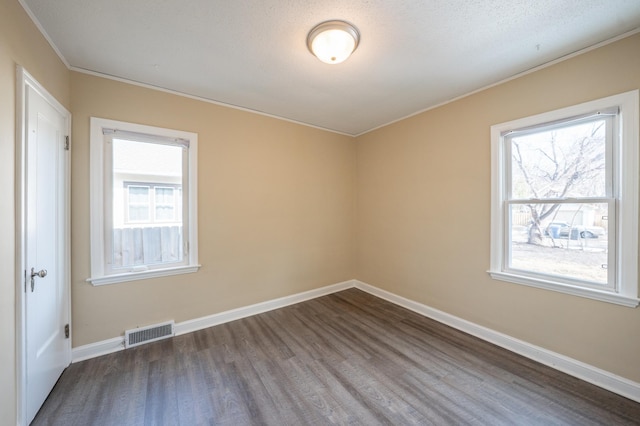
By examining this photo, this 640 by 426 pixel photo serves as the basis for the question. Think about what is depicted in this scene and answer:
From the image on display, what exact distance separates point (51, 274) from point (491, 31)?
3.70 m

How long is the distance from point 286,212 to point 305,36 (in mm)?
2139

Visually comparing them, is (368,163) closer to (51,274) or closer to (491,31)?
(491,31)

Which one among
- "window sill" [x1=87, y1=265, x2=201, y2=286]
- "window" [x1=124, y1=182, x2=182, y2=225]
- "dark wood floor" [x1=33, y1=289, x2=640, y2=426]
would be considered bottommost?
"dark wood floor" [x1=33, y1=289, x2=640, y2=426]

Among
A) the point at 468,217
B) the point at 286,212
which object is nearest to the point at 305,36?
the point at 286,212

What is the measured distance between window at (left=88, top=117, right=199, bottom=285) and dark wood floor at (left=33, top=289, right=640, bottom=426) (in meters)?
0.82

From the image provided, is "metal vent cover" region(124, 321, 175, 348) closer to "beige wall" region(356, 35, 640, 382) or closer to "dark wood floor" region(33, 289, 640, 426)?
"dark wood floor" region(33, 289, 640, 426)

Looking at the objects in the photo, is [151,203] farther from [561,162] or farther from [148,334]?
[561,162]

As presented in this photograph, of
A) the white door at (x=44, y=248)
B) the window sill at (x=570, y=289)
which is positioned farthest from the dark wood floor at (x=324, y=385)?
the window sill at (x=570, y=289)

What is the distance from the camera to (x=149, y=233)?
2500 millimetres

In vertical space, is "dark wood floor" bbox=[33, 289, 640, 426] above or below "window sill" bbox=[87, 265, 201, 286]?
below

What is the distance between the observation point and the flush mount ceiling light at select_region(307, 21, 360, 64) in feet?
5.41

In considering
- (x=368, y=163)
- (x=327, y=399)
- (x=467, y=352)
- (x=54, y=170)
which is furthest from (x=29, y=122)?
(x=467, y=352)

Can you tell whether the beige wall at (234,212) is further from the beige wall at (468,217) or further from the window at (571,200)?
the window at (571,200)

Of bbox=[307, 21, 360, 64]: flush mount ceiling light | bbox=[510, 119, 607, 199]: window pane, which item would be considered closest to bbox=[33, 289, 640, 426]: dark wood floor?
bbox=[510, 119, 607, 199]: window pane
